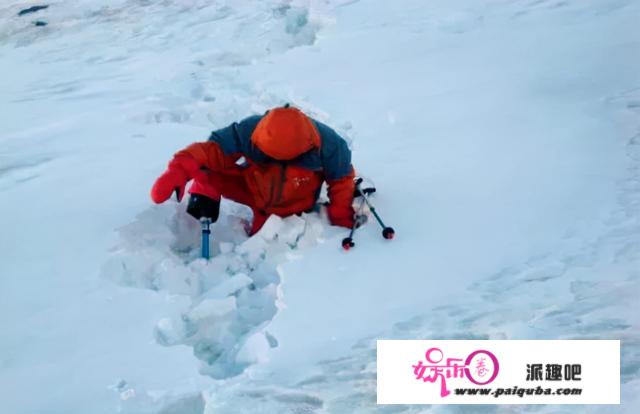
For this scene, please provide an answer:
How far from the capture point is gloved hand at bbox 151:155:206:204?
3758 mm

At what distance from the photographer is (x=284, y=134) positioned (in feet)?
11.7

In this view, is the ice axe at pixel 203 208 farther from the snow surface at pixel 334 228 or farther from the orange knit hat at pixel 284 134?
the orange knit hat at pixel 284 134

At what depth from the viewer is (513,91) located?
5277mm

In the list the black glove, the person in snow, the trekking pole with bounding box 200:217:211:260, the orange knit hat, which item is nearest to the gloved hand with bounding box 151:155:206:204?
the person in snow

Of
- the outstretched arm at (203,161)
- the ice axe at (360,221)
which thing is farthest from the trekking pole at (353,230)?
the outstretched arm at (203,161)

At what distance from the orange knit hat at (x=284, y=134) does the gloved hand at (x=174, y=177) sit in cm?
41

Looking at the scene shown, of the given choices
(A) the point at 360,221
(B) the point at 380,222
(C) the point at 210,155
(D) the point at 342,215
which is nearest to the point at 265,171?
(C) the point at 210,155

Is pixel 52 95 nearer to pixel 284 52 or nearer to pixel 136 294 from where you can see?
pixel 284 52

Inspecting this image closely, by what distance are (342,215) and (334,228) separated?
91 millimetres

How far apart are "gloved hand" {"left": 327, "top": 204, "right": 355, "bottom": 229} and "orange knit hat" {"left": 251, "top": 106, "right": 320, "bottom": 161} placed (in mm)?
404

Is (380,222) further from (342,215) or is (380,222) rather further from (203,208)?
(203,208)

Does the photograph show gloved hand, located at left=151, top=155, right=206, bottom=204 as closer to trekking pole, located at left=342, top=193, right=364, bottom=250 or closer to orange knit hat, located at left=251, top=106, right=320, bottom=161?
orange knit hat, located at left=251, top=106, right=320, bottom=161

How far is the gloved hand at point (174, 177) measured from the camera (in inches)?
148

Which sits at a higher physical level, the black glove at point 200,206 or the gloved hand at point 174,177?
the gloved hand at point 174,177
